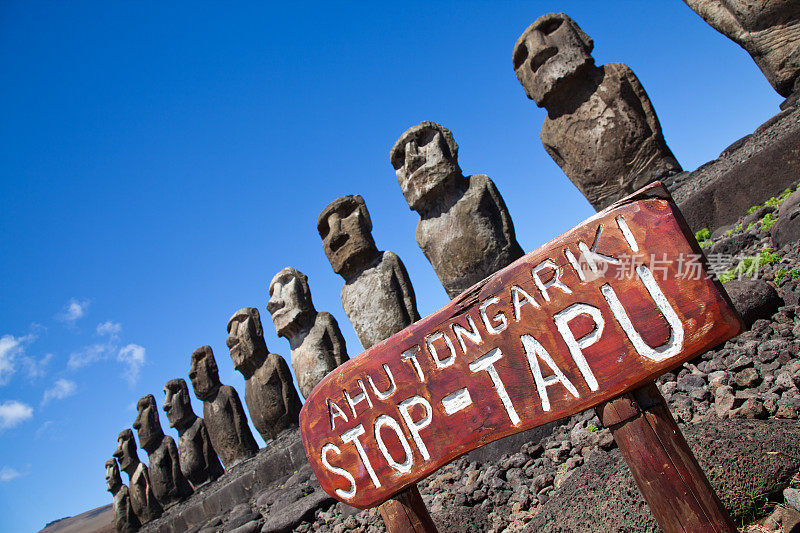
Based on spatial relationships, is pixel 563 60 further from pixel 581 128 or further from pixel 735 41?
pixel 735 41

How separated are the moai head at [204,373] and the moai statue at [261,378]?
978 millimetres

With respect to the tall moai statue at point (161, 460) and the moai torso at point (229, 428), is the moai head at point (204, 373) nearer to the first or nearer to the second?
the moai torso at point (229, 428)

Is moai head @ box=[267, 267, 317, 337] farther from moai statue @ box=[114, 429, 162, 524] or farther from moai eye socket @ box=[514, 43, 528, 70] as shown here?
moai statue @ box=[114, 429, 162, 524]

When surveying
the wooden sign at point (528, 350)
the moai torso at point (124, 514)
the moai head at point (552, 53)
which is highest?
the moai head at point (552, 53)

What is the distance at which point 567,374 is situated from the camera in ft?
5.79

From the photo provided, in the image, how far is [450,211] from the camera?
5.57m

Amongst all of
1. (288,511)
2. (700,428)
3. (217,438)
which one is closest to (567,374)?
(700,428)

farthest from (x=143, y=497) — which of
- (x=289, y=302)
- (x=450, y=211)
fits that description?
(x=450, y=211)

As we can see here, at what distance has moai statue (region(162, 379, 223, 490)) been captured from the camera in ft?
30.3

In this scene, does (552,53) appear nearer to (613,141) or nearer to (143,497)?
(613,141)

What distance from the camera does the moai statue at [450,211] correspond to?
532 centimetres

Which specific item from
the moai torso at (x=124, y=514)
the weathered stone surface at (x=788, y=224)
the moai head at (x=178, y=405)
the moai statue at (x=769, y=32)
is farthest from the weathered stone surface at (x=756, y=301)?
the moai torso at (x=124, y=514)

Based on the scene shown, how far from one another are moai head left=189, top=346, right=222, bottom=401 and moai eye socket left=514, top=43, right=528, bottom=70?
6.78 m

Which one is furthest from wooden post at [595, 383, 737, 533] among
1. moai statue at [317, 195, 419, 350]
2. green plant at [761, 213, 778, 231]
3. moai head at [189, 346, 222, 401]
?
moai head at [189, 346, 222, 401]
